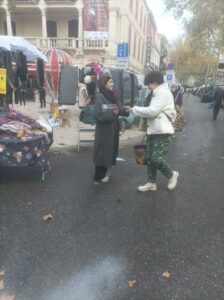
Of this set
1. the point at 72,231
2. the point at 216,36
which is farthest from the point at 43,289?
the point at 216,36

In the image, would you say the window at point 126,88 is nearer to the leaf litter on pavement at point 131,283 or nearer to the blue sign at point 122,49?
the blue sign at point 122,49

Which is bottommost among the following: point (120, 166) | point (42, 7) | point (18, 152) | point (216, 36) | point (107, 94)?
point (120, 166)

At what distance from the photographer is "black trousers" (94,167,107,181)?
5028 millimetres

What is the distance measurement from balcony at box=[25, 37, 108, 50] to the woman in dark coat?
896 inches

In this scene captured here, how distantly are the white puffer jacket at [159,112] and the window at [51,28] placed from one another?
2796 cm

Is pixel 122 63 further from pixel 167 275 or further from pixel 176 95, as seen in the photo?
pixel 167 275

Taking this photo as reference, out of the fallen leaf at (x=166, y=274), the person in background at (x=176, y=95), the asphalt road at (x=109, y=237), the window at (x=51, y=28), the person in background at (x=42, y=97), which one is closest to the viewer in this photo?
the asphalt road at (x=109, y=237)

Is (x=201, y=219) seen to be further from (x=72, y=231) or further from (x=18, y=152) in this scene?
(x=18, y=152)

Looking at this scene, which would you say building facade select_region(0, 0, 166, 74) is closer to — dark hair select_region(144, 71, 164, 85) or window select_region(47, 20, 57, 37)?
window select_region(47, 20, 57, 37)

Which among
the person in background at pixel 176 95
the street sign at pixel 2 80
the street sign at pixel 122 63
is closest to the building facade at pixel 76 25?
the street sign at pixel 122 63

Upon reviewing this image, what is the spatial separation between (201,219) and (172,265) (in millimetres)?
1196

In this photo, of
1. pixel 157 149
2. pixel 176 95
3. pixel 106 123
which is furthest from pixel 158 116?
pixel 176 95

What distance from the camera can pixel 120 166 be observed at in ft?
20.3

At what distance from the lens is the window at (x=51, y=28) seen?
28.7 meters
